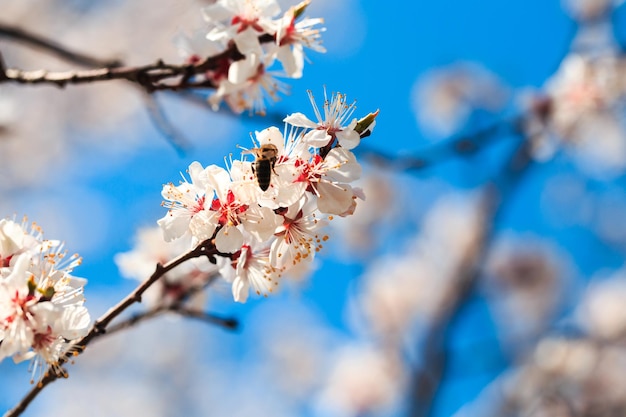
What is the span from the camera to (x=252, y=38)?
5.44 ft

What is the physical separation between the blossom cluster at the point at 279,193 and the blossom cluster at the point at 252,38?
33 cm

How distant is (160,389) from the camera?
8.77 metres

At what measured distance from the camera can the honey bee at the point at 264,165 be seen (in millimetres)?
1276

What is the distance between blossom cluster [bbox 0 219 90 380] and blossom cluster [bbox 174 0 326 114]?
63 cm

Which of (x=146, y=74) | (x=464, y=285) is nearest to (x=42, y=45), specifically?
(x=146, y=74)

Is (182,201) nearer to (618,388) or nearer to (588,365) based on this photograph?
(588,365)

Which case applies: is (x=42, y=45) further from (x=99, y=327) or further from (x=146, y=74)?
(x=99, y=327)

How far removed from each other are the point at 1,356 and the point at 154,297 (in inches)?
51.0

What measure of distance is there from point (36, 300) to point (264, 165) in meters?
0.49

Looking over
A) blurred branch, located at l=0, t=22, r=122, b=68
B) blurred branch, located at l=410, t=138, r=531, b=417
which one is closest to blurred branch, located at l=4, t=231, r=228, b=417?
blurred branch, located at l=0, t=22, r=122, b=68

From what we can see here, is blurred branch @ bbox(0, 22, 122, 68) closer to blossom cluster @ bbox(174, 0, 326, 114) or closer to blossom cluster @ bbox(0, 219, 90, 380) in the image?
blossom cluster @ bbox(174, 0, 326, 114)

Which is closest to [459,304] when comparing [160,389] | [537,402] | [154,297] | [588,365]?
[537,402]

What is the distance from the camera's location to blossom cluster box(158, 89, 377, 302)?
4.25 ft

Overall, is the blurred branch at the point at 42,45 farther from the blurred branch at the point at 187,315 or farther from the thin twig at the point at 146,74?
the blurred branch at the point at 187,315
